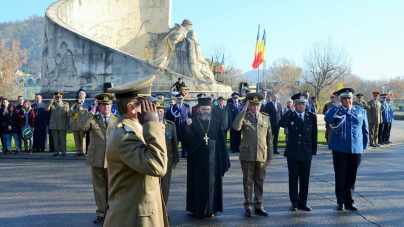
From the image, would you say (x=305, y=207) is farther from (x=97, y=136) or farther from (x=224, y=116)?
(x=224, y=116)

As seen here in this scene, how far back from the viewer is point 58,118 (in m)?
13.2

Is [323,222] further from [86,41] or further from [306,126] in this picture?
[86,41]

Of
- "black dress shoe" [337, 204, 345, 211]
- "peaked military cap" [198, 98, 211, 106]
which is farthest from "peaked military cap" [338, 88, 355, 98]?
"peaked military cap" [198, 98, 211, 106]

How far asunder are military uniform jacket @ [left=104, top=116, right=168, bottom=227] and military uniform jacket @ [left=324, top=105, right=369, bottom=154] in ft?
16.3

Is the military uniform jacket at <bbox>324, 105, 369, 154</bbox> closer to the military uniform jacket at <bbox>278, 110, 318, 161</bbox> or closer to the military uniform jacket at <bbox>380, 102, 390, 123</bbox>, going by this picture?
the military uniform jacket at <bbox>278, 110, 318, 161</bbox>

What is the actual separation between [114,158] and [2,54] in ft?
213

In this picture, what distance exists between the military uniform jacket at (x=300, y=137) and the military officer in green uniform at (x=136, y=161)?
4.47m

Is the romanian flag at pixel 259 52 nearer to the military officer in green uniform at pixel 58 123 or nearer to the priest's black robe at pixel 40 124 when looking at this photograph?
the priest's black robe at pixel 40 124

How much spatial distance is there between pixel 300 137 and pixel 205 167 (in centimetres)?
189

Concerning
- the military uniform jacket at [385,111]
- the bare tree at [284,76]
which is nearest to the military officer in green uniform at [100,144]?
the military uniform jacket at [385,111]

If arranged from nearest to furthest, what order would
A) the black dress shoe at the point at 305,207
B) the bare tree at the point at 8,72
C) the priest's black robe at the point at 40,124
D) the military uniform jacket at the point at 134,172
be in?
the military uniform jacket at the point at 134,172
the black dress shoe at the point at 305,207
the priest's black robe at the point at 40,124
the bare tree at the point at 8,72

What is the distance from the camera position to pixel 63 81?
19906 millimetres

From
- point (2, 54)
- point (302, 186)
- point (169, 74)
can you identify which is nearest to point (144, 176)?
point (302, 186)

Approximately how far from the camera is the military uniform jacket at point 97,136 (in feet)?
20.0
